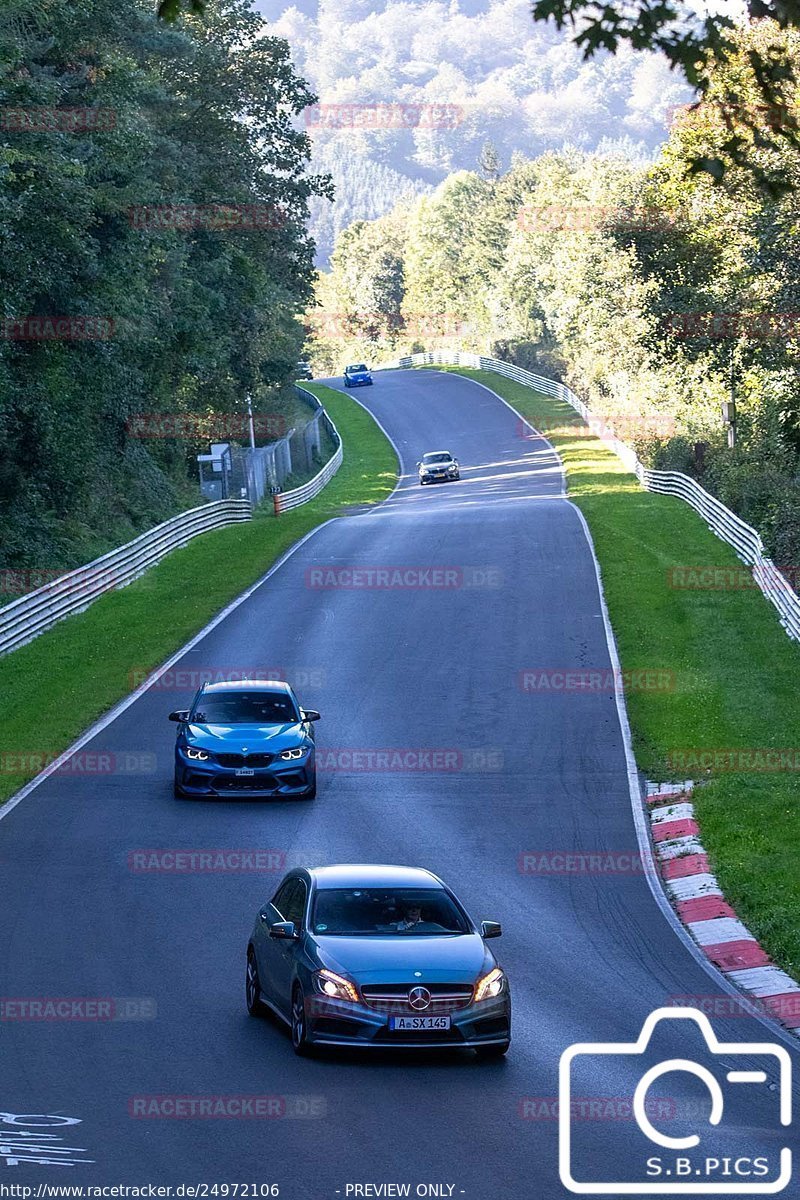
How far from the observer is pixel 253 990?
12438mm

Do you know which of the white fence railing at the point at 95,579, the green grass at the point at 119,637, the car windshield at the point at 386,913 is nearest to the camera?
the car windshield at the point at 386,913

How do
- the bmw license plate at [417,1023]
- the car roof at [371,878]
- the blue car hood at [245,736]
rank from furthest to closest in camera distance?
the blue car hood at [245,736]
the car roof at [371,878]
the bmw license plate at [417,1023]

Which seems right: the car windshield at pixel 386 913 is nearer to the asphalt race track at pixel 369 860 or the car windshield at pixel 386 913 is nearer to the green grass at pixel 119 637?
the asphalt race track at pixel 369 860

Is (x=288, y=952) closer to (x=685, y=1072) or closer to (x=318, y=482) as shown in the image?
(x=685, y=1072)

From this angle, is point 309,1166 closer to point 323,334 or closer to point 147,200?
point 147,200

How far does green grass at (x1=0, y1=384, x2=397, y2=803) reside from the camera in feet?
85.1

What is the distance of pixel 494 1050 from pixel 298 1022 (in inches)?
54.7

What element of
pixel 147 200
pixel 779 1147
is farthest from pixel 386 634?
pixel 779 1147

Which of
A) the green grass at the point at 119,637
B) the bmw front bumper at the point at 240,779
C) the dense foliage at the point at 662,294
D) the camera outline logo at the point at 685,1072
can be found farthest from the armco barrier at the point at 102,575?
the camera outline logo at the point at 685,1072

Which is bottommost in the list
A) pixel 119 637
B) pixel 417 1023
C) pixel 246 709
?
pixel 119 637

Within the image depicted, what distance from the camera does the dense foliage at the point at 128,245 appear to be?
117ft

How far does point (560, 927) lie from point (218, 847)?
4.76m

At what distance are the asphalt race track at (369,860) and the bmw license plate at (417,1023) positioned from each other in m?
0.30

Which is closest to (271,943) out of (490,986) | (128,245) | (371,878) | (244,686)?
(371,878)
